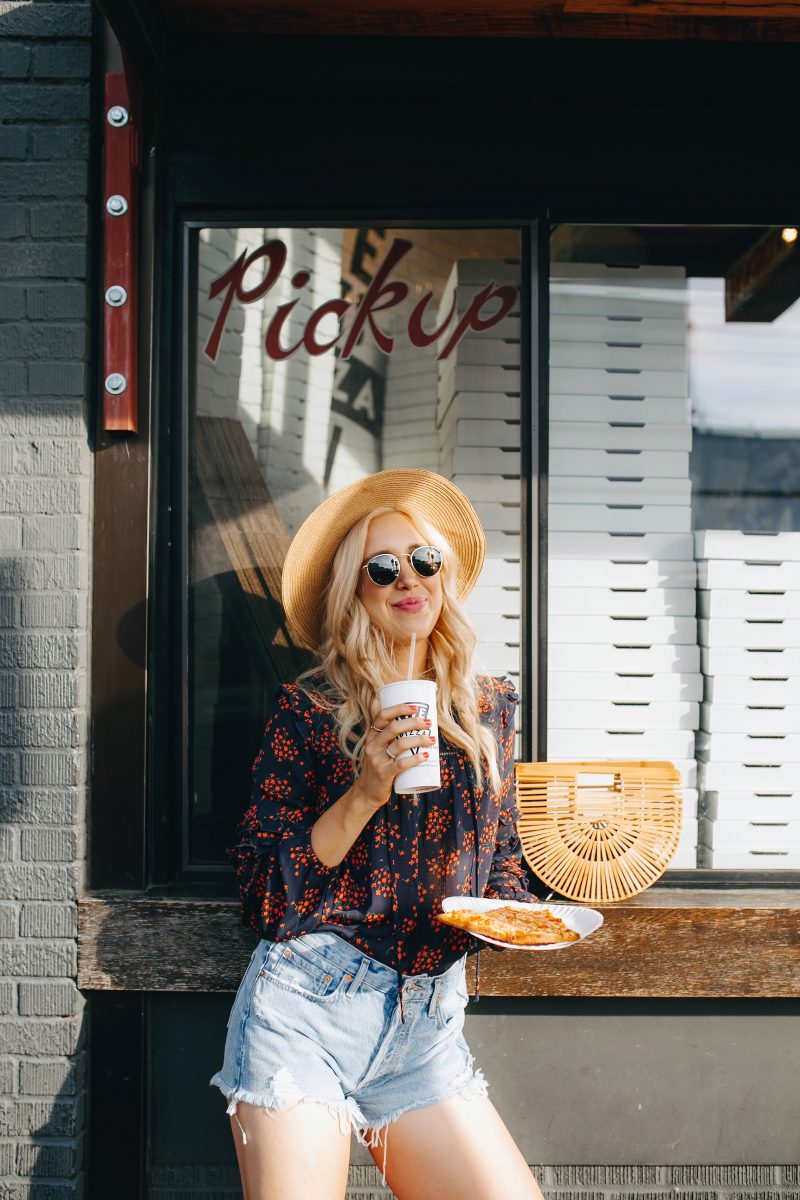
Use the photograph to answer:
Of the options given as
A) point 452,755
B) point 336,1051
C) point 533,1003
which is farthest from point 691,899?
point 336,1051

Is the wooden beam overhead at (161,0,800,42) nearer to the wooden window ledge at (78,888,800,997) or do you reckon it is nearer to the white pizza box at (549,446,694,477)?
the white pizza box at (549,446,694,477)

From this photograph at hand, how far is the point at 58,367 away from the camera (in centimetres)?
278

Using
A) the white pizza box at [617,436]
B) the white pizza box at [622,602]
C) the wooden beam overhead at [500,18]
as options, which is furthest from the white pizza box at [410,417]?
the wooden beam overhead at [500,18]

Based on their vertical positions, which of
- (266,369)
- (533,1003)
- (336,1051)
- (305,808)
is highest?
(266,369)

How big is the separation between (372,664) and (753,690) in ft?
5.30

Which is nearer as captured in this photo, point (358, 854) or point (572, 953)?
point (358, 854)

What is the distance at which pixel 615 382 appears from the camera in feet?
11.0

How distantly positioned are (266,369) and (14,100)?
3.34 ft

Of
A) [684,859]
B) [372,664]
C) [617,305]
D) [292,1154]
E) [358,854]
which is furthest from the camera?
[617,305]

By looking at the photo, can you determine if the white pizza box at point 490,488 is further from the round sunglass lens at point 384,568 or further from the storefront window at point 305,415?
the round sunglass lens at point 384,568

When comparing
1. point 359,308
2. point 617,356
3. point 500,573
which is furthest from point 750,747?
point 359,308

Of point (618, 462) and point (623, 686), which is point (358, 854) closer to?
point (623, 686)

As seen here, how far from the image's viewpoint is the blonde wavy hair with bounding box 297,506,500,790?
2.17m

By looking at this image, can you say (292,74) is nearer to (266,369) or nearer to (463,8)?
(463,8)
